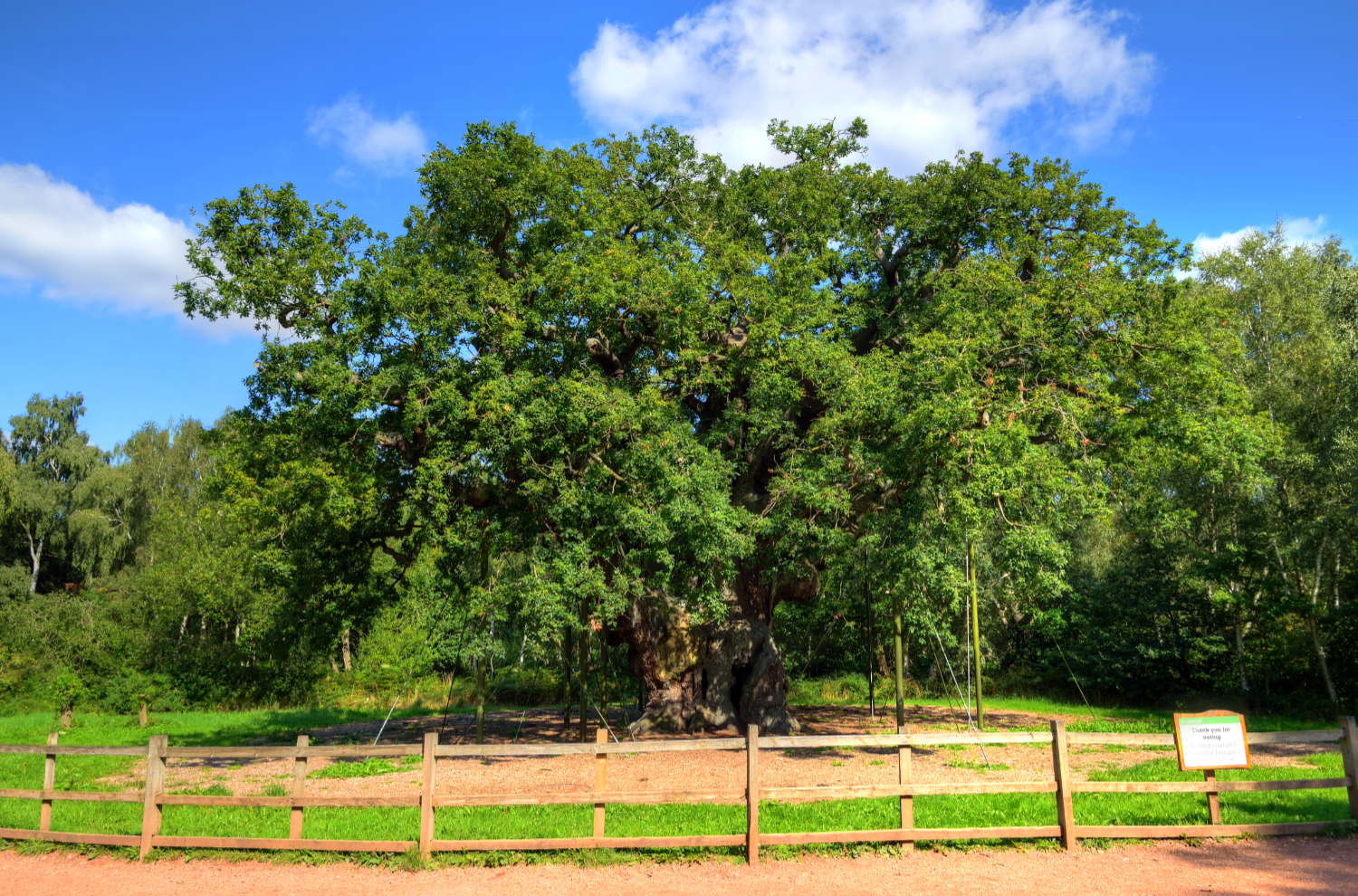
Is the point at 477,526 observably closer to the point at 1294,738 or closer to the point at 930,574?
the point at 930,574

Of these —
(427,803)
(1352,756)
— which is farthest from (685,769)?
(1352,756)

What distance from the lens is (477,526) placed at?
1509 centimetres

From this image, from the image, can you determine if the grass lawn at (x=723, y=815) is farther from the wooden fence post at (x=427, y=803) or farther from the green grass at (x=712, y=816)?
the wooden fence post at (x=427, y=803)

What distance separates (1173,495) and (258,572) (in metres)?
27.6

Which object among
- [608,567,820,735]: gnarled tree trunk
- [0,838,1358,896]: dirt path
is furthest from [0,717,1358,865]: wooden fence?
[608,567,820,735]: gnarled tree trunk

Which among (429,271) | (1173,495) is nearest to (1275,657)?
(1173,495)

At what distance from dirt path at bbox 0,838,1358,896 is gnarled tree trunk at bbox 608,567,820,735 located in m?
9.92

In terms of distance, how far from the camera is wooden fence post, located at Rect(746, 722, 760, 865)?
779cm

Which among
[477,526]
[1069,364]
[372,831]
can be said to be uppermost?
[1069,364]

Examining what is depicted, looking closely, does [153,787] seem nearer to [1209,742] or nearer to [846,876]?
[846,876]

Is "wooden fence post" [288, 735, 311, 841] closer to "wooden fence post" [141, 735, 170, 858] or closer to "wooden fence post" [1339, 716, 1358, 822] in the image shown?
"wooden fence post" [141, 735, 170, 858]

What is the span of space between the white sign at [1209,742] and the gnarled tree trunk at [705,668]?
10.2 metres

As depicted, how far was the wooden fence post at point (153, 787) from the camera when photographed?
8.57m

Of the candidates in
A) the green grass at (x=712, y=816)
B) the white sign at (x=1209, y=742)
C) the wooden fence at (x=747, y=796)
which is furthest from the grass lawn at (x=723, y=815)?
the white sign at (x=1209, y=742)
